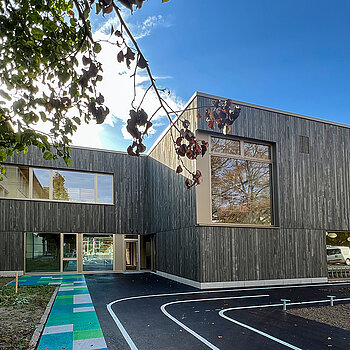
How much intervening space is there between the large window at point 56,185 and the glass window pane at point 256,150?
751 cm

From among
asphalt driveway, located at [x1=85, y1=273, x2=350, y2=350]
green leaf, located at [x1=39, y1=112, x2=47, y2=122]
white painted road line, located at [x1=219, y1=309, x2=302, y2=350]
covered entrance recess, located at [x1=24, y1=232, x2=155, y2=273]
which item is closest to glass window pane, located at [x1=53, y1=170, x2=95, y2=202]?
covered entrance recess, located at [x1=24, y1=232, x2=155, y2=273]

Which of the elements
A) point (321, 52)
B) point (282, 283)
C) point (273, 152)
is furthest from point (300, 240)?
point (321, 52)

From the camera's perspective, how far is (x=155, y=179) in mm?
16125

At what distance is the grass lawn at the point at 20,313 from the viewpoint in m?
5.11

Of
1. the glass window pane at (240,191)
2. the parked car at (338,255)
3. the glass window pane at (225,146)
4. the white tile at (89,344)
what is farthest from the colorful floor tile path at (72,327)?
the parked car at (338,255)

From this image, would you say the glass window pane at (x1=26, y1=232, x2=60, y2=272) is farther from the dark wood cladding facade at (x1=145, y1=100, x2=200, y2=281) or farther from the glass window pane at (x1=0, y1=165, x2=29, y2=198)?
the dark wood cladding facade at (x1=145, y1=100, x2=200, y2=281)

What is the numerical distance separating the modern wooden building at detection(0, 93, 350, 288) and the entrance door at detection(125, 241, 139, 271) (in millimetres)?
50

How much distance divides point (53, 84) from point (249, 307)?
6.34m

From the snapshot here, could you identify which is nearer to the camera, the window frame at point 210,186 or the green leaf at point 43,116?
the green leaf at point 43,116

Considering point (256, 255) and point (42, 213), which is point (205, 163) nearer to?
point (256, 255)

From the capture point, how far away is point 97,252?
1627 cm

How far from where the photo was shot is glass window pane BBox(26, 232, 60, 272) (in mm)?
15164

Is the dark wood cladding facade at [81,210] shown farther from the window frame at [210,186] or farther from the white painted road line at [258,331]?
the white painted road line at [258,331]

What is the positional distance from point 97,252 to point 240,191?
809cm
